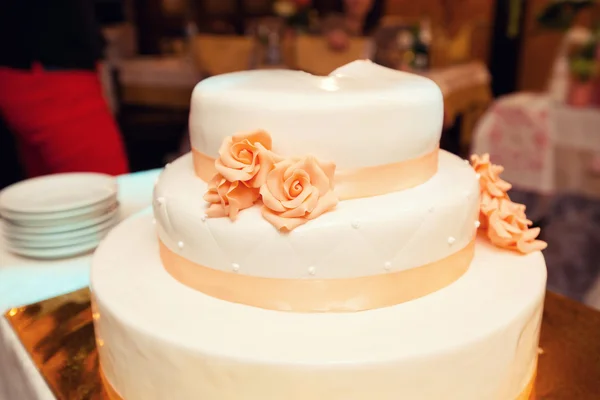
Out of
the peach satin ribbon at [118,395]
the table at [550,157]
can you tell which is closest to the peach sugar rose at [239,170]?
the peach satin ribbon at [118,395]

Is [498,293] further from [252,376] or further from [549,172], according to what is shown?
[549,172]

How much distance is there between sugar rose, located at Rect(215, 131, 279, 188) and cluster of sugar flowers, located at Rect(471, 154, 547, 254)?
61 centimetres

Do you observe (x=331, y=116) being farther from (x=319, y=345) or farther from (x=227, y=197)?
(x=319, y=345)

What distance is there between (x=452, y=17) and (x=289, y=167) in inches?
300

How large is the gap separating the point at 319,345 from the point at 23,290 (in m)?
1.10

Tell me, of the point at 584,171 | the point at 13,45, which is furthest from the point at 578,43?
the point at 13,45

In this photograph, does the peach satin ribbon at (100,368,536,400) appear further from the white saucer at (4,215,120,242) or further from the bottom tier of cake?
the white saucer at (4,215,120,242)

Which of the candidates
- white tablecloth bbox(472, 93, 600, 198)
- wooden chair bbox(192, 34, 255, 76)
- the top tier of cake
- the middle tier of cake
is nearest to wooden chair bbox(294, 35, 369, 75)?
wooden chair bbox(192, 34, 255, 76)

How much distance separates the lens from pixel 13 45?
2553mm

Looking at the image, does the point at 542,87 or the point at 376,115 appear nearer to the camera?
the point at 376,115

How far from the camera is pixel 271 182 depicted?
3.64 ft

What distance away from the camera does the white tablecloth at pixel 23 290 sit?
4.82ft

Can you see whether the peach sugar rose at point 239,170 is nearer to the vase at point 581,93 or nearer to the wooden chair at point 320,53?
the vase at point 581,93

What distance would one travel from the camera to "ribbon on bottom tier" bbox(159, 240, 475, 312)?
1129mm
